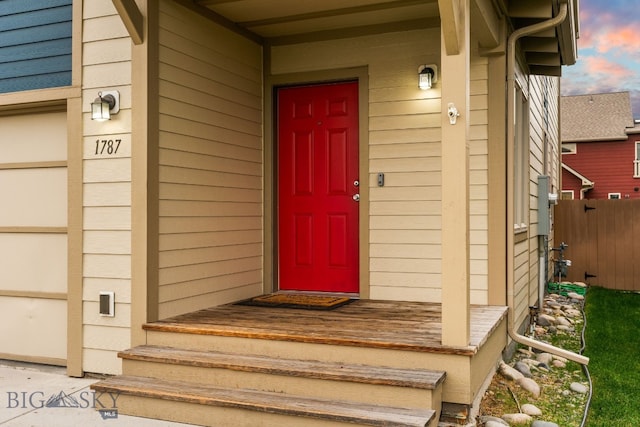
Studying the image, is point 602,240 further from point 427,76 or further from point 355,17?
point 355,17

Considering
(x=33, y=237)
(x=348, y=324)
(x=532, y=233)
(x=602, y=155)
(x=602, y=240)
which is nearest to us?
(x=348, y=324)

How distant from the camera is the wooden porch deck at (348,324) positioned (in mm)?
3258

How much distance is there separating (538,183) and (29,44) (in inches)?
200

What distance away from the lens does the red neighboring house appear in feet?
66.0

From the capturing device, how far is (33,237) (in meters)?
4.39

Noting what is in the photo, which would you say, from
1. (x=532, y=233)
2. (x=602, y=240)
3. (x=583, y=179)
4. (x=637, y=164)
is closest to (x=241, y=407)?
(x=532, y=233)

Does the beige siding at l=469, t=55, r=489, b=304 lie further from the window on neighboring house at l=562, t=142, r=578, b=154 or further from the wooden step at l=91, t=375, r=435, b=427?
the window on neighboring house at l=562, t=142, r=578, b=154

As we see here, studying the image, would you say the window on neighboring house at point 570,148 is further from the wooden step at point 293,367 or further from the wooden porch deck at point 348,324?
the wooden step at point 293,367

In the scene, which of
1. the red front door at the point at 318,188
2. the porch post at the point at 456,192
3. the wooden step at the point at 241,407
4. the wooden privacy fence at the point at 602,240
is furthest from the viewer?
the wooden privacy fence at the point at 602,240

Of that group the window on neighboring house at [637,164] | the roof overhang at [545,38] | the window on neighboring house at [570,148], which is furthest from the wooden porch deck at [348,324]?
the window on neighboring house at [570,148]

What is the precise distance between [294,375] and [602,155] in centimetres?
A: 2080

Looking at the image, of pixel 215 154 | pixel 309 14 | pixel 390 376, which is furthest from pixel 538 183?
pixel 390 376

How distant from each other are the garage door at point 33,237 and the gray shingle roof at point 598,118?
19.0m

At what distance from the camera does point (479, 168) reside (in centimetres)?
448
